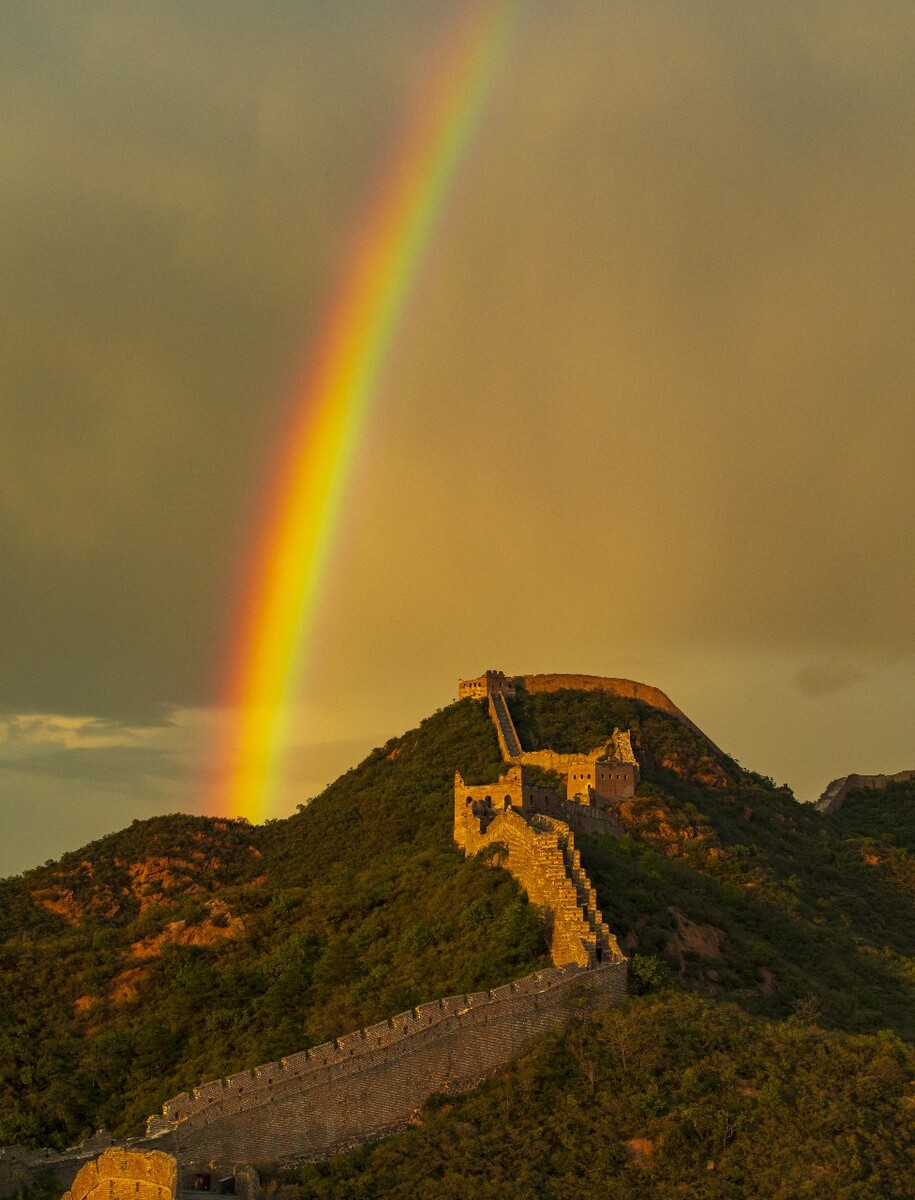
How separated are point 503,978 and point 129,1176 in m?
15.4

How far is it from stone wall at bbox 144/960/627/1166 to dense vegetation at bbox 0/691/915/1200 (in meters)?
1.04

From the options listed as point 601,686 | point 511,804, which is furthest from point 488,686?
point 511,804

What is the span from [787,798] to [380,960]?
71274mm

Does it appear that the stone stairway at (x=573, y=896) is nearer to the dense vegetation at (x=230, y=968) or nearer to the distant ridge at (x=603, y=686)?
the dense vegetation at (x=230, y=968)

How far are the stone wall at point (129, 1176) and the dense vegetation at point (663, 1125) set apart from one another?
3.21m

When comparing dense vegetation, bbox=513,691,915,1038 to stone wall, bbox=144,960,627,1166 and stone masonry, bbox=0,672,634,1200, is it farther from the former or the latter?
stone wall, bbox=144,960,627,1166

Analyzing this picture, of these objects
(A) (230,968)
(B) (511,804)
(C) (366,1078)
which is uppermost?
(B) (511,804)

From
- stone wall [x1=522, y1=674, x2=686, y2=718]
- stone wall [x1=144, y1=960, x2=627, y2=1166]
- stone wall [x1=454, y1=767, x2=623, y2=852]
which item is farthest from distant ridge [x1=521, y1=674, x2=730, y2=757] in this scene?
stone wall [x1=144, y1=960, x2=627, y2=1166]

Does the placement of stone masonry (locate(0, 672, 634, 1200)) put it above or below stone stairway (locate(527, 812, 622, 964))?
below

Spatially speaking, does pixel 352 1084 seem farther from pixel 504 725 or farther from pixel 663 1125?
pixel 504 725

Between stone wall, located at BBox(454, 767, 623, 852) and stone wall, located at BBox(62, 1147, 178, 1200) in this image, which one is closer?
stone wall, located at BBox(62, 1147, 178, 1200)

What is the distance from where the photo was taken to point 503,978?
173 feet

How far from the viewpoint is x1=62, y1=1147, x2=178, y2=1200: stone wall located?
4019 centimetres

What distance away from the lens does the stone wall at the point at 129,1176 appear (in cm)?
4019
